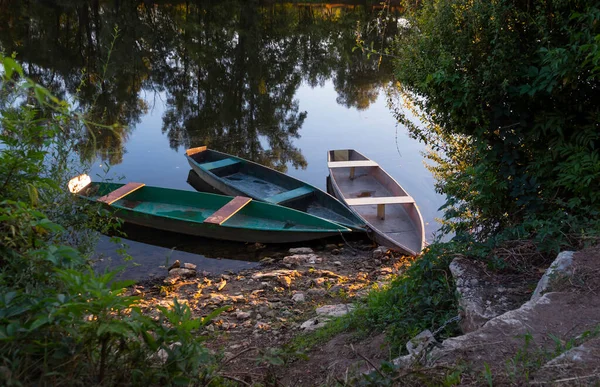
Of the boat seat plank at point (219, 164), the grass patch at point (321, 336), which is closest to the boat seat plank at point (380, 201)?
the boat seat plank at point (219, 164)

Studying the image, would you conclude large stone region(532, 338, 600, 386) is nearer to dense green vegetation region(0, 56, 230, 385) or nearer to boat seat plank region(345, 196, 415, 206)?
dense green vegetation region(0, 56, 230, 385)

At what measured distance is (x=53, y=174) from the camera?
3.99 m

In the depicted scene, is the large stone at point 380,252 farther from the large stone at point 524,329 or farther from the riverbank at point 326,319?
the large stone at point 524,329

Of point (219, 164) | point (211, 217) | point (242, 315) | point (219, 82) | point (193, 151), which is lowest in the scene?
Result: point (242, 315)

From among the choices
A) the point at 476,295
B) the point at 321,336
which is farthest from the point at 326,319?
the point at 476,295

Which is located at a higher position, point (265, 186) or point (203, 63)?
point (203, 63)

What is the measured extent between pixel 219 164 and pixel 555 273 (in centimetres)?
872

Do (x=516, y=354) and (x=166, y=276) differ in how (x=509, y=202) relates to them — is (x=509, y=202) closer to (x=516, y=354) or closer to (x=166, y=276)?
(x=516, y=354)

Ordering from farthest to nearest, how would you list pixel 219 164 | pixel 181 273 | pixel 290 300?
1. pixel 219 164
2. pixel 181 273
3. pixel 290 300

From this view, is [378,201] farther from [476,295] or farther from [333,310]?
[476,295]

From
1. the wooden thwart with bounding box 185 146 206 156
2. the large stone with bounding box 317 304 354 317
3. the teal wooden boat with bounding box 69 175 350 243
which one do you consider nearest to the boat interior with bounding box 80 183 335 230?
the teal wooden boat with bounding box 69 175 350 243

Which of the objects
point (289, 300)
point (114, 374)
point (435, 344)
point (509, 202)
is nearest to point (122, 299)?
point (114, 374)

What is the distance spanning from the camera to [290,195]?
9695 millimetres

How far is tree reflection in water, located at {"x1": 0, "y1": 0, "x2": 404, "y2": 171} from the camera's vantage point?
1480 centimetres
